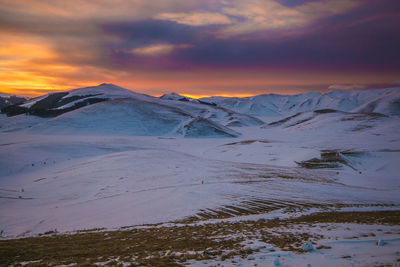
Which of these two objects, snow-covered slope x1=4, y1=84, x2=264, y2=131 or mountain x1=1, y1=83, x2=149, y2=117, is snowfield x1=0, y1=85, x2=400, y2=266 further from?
mountain x1=1, y1=83, x2=149, y2=117

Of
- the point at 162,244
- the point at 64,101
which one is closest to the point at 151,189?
the point at 162,244

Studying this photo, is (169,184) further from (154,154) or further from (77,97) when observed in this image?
(77,97)

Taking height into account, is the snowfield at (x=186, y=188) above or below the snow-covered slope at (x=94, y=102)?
below

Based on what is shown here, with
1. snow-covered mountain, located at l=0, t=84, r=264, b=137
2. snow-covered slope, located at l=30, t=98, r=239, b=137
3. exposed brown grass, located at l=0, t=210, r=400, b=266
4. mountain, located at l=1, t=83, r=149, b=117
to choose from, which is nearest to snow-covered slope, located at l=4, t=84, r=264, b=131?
mountain, located at l=1, t=83, r=149, b=117

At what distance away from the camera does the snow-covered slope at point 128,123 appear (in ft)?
327

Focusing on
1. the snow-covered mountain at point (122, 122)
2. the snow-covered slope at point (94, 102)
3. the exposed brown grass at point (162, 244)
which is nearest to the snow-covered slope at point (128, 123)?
the snow-covered mountain at point (122, 122)

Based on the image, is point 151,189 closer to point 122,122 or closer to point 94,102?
point 122,122

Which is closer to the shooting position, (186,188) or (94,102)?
(186,188)

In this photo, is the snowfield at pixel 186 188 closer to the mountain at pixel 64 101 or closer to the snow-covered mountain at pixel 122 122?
the snow-covered mountain at pixel 122 122

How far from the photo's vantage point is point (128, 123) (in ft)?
365

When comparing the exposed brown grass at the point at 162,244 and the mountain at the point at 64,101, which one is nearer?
the exposed brown grass at the point at 162,244

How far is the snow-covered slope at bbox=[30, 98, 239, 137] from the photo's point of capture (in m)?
99.8

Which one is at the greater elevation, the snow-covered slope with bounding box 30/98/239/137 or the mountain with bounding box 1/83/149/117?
the mountain with bounding box 1/83/149/117

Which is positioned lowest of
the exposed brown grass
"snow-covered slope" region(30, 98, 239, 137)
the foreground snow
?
the foreground snow
